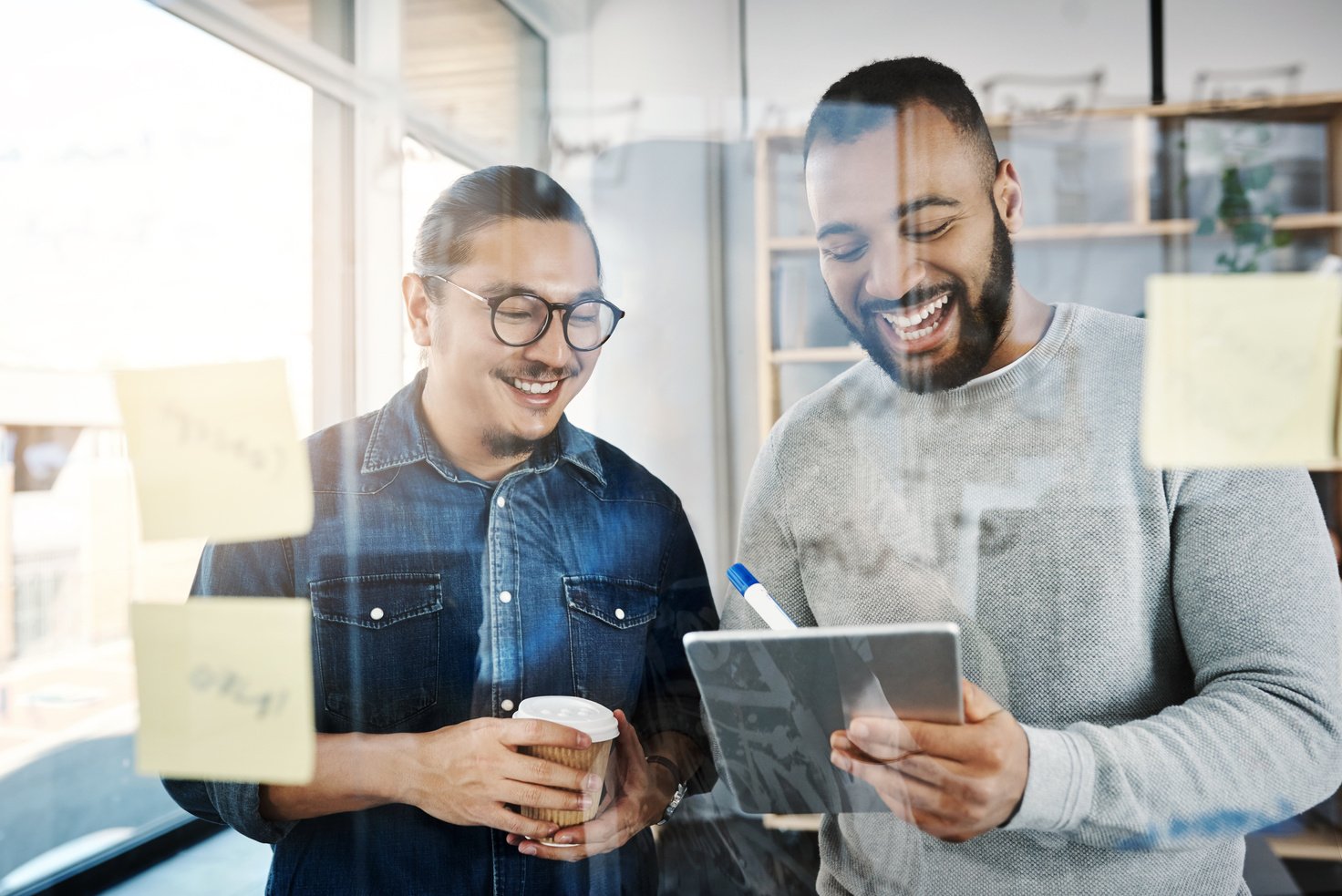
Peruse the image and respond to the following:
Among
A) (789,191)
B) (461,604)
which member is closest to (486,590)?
(461,604)

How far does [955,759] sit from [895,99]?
0.39 metres

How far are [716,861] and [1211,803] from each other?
12.2 inches

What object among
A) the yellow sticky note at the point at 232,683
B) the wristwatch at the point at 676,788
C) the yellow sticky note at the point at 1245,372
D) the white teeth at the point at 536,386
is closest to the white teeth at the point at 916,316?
the yellow sticky note at the point at 1245,372

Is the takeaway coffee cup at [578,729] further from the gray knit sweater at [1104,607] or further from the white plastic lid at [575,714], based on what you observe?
the gray knit sweater at [1104,607]

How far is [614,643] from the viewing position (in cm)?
61

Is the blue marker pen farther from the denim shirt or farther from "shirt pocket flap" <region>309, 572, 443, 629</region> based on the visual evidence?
"shirt pocket flap" <region>309, 572, 443, 629</region>

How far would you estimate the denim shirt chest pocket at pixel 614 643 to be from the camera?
0.60 meters

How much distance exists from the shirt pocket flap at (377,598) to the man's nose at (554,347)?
0.55 feet

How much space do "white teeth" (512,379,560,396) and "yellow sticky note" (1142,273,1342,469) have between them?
1.22ft

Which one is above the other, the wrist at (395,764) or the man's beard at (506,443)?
the man's beard at (506,443)

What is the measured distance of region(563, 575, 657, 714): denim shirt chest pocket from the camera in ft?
1.98

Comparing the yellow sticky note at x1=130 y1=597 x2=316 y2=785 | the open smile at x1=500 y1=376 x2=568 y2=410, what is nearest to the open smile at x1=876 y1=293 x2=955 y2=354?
the open smile at x1=500 y1=376 x2=568 y2=410

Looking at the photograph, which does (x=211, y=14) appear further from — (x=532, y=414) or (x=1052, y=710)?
(x=1052, y=710)

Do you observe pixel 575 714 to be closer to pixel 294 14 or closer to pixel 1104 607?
pixel 1104 607
